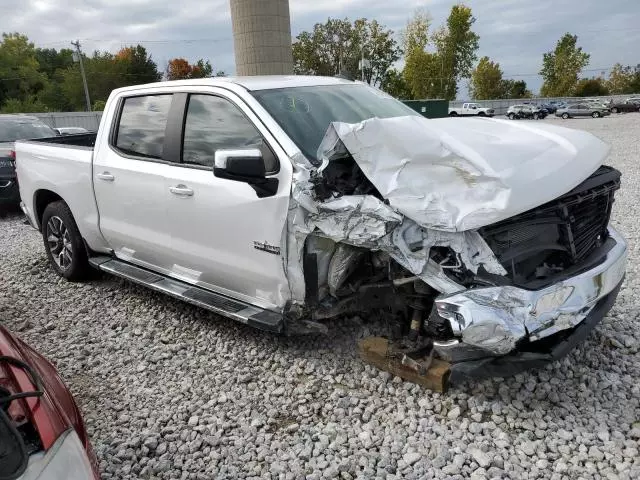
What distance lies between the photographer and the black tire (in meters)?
5.37

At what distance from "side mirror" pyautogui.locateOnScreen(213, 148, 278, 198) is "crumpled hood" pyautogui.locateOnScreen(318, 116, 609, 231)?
0.36 m

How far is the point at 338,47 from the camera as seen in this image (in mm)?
59281

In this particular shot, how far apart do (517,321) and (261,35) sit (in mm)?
9688

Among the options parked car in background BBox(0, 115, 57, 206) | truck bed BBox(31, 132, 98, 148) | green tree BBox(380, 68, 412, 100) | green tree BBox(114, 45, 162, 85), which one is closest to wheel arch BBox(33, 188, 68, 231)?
truck bed BBox(31, 132, 98, 148)

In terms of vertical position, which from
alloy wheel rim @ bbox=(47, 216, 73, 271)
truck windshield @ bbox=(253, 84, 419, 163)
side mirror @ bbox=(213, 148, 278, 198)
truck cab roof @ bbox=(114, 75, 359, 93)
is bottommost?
alloy wheel rim @ bbox=(47, 216, 73, 271)

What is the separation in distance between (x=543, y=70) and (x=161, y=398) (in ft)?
224

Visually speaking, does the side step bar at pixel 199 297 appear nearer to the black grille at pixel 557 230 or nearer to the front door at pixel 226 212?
the front door at pixel 226 212

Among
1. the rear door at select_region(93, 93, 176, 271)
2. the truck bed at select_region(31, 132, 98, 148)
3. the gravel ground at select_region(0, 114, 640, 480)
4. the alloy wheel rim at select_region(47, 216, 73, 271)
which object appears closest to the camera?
the gravel ground at select_region(0, 114, 640, 480)

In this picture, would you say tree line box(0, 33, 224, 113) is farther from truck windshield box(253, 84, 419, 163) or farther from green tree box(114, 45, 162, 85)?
truck windshield box(253, 84, 419, 163)

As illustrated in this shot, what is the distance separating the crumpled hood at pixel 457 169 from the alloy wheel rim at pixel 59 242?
135 inches

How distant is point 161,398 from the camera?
354 cm

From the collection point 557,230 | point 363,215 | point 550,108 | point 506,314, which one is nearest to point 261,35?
point 363,215

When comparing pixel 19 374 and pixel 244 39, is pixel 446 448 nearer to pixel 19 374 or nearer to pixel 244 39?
pixel 19 374

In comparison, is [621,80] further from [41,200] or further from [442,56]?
[41,200]
